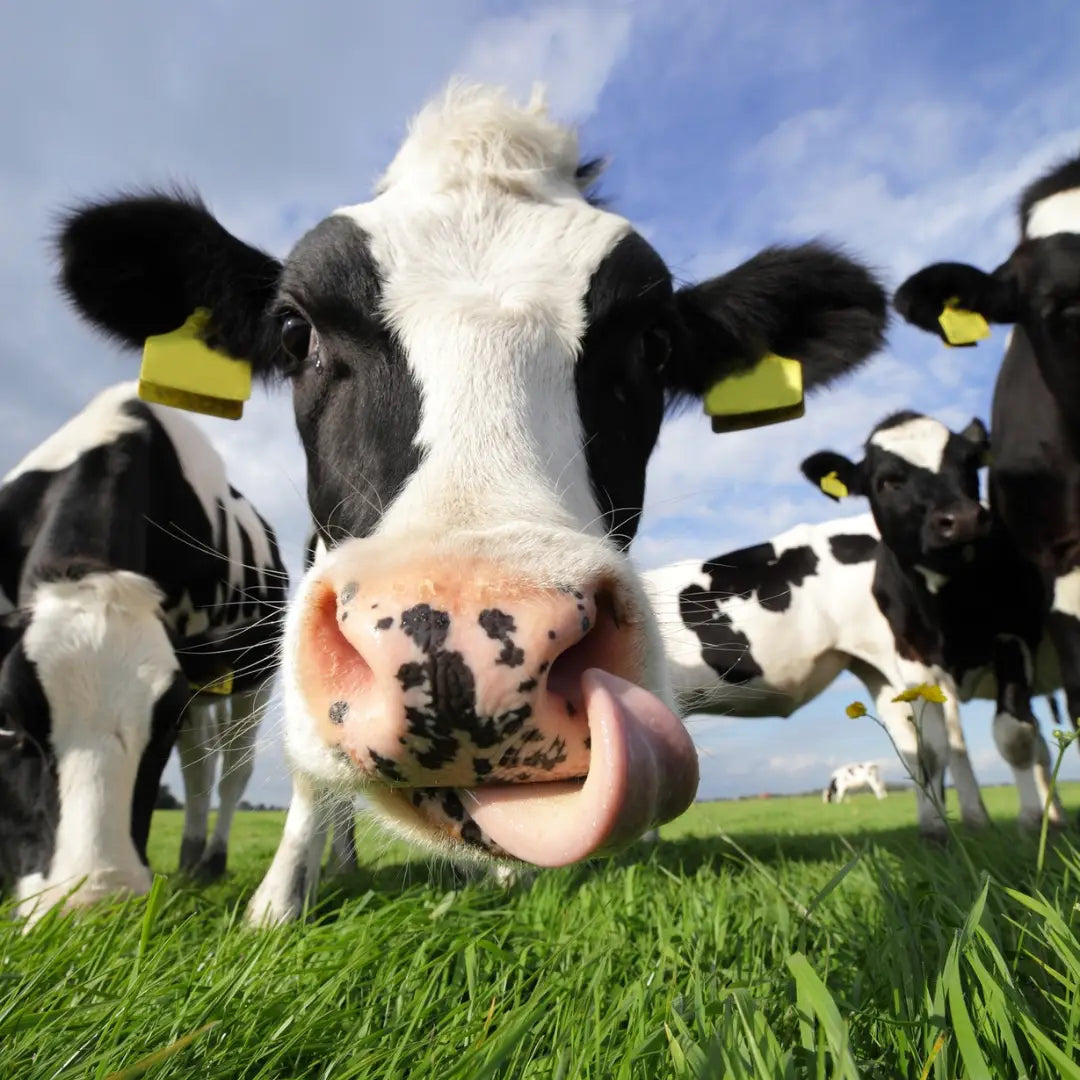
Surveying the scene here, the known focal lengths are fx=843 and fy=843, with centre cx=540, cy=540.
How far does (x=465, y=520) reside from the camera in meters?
1.38

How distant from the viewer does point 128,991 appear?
1476 millimetres

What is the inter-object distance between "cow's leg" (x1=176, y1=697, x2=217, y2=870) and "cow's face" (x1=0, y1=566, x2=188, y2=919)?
92.9 inches

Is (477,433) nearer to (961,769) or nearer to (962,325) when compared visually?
(962,325)

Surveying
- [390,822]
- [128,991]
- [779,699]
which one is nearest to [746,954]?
[390,822]

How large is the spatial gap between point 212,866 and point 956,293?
5.69 metres

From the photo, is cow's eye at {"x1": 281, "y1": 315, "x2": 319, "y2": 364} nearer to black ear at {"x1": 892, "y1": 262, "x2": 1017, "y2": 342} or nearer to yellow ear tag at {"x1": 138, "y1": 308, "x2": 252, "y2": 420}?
yellow ear tag at {"x1": 138, "y1": 308, "x2": 252, "y2": 420}

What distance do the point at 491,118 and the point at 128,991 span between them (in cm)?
266

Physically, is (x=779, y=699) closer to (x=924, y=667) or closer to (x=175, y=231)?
(x=924, y=667)

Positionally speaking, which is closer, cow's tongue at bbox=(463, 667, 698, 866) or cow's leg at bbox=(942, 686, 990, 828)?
cow's tongue at bbox=(463, 667, 698, 866)

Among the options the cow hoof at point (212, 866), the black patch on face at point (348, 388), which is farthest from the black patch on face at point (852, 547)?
the black patch on face at point (348, 388)

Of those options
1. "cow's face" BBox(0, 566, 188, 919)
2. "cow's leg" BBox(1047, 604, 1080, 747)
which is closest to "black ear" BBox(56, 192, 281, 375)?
"cow's face" BBox(0, 566, 188, 919)

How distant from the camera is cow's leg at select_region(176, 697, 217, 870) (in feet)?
20.5

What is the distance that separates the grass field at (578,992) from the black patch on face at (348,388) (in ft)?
2.80

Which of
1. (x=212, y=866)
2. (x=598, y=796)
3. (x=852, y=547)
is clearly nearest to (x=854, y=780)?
(x=852, y=547)
